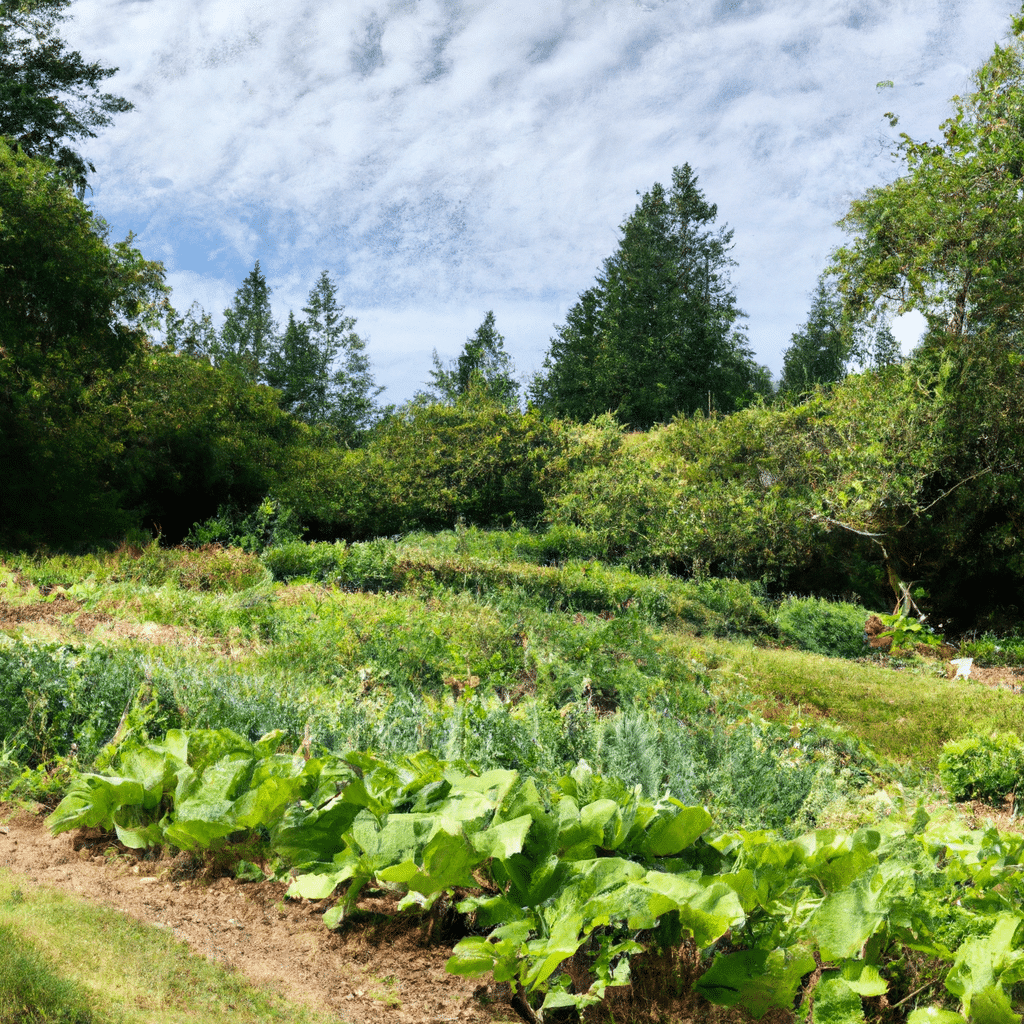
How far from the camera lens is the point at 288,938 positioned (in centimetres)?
200

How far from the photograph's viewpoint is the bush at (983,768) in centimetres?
434

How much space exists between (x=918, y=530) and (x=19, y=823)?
49.1ft

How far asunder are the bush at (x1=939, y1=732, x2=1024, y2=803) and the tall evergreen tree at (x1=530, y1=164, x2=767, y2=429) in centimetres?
2957

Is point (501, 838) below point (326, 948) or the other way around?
the other way around

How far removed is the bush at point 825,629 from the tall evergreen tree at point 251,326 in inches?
1325

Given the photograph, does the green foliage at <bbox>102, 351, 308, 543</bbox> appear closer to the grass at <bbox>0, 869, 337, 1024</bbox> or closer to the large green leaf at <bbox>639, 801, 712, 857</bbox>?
the grass at <bbox>0, 869, 337, 1024</bbox>

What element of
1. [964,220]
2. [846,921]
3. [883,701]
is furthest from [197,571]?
[964,220]

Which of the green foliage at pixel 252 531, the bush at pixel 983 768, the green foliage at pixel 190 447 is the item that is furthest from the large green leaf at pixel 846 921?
the green foliage at pixel 190 447

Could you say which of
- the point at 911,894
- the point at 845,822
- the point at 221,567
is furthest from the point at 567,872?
the point at 221,567

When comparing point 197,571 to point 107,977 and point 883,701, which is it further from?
point 107,977

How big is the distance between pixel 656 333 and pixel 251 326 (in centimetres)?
2226

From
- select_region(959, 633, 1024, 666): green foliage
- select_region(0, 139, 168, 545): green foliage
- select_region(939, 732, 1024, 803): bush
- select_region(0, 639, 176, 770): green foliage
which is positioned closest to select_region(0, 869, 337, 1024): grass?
select_region(0, 639, 176, 770): green foliage

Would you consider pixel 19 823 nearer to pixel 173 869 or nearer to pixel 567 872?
pixel 173 869

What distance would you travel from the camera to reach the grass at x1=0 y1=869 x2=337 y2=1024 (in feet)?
4.64
